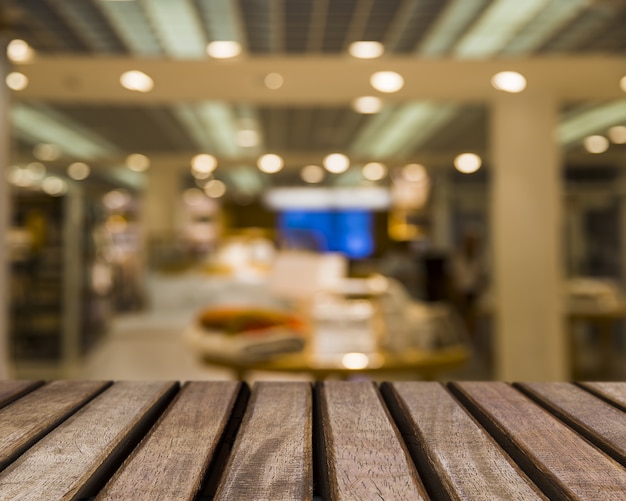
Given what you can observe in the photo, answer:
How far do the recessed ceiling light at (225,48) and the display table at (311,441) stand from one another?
4218mm

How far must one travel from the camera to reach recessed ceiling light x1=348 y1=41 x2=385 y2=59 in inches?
199

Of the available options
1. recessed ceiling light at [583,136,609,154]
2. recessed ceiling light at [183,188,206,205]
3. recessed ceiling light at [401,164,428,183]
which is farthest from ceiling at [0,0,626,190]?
recessed ceiling light at [183,188,206,205]

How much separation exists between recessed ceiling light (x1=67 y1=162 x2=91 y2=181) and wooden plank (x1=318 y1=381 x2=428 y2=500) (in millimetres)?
11968

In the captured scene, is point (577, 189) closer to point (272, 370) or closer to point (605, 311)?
point (605, 311)

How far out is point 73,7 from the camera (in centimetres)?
460

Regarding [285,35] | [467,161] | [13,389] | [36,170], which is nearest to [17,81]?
[285,35]

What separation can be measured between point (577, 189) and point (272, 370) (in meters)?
14.1

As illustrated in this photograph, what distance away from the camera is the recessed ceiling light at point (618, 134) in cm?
995

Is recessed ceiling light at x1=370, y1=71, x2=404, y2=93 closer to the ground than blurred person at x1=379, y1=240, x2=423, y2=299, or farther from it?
farther from it

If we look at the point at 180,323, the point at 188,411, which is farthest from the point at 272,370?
the point at 180,323

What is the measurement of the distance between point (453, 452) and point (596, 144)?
37.4 feet

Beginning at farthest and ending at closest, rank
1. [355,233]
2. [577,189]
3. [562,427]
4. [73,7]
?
[355,233] → [577,189] → [73,7] → [562,427]

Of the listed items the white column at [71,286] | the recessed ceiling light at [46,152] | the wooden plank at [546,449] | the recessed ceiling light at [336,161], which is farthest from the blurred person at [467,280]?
the wooden plank at [546,449]

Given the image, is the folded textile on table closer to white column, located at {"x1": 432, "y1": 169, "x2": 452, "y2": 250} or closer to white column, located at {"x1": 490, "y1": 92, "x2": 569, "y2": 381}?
white column, located at {"x1": 490, "y1": 92, "x2": 569, "y2": 381}
